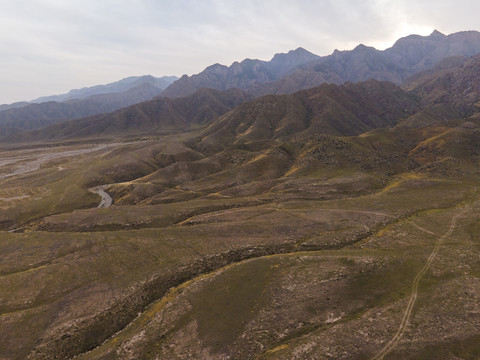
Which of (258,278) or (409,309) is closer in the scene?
(409,309)

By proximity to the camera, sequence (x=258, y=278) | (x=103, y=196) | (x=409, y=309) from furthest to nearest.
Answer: (x=103, y=196)
(x=258, y=278)
(x=409, y=309)

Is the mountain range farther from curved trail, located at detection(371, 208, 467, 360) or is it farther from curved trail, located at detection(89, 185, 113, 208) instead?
curved trail, located at detection(89, 185, 113, 208)

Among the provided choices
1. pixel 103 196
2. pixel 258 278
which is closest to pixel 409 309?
pixel 258 278

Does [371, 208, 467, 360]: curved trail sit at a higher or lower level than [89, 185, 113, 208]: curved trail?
higher

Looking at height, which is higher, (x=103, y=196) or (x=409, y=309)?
(x=409, y=309)

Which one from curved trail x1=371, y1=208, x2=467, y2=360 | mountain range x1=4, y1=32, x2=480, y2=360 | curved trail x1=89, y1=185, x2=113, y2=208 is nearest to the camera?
curved trail x1=371, y1=208, x2=467, y2=360

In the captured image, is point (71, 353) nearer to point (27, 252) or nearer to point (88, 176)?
point (27, 252)

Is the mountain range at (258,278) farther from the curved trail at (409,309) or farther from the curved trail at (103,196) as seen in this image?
the curved trail at (103,196)

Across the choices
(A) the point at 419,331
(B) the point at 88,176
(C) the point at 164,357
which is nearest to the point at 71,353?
(C) the point at 164,357

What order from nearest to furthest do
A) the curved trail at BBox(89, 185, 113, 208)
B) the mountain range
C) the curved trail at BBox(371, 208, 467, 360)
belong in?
the curved trail at BBox(371, 208, 467, 360) → the mountain range → the curved trail at BBox(89, 185, 113, 208)

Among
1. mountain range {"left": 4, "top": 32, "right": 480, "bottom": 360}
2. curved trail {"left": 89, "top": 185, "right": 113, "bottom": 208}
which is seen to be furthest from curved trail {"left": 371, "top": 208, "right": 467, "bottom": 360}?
curved trail {"left": 89, "top": 185, "right": 113, "bottom": 208}

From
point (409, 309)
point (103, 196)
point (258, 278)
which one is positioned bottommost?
point (103, 196)

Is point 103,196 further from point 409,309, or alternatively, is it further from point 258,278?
point 409,309
